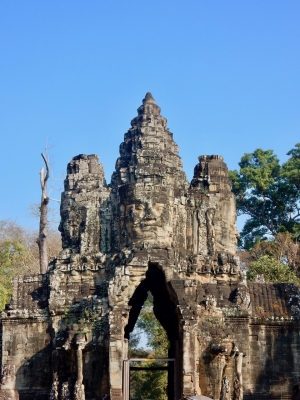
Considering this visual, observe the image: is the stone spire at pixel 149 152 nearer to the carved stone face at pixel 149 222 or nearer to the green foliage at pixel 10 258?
the carved stone face at pixel 149 222

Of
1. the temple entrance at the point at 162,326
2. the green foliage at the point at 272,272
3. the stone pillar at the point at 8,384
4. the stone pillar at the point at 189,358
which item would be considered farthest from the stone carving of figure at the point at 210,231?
the green foliage at the point at 272,272

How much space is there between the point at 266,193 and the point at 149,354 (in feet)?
37.0

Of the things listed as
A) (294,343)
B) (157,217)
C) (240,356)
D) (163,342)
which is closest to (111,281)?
(157,217)

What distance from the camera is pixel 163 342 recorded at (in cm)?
3133

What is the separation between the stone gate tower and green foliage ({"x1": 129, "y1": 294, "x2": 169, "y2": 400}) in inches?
369

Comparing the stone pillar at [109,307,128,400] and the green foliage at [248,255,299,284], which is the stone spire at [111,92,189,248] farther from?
the green foliage at [248,255,299,284]

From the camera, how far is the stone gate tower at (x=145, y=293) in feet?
60.6

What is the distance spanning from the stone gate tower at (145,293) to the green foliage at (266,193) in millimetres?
15451

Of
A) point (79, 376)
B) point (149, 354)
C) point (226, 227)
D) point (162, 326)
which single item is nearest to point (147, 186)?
point (226, 227)

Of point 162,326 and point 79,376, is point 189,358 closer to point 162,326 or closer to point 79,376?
point 79,376

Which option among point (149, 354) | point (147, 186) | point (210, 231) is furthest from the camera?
point (149, 354)

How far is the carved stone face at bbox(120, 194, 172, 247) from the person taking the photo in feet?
66.8

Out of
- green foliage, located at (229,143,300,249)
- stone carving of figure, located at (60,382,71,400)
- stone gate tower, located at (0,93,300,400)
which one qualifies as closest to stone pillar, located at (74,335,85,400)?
stone gate tower, located at (0,93,300,400)

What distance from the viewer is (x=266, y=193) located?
3856cm
